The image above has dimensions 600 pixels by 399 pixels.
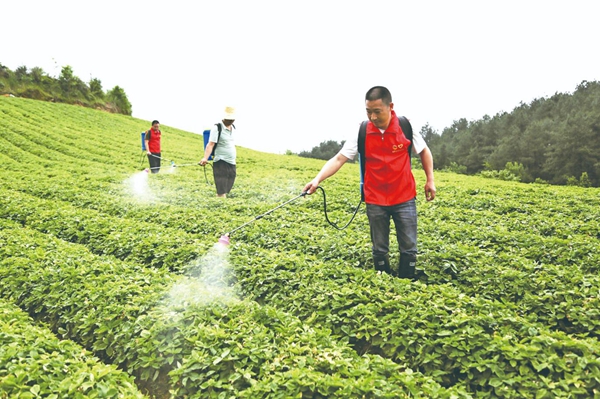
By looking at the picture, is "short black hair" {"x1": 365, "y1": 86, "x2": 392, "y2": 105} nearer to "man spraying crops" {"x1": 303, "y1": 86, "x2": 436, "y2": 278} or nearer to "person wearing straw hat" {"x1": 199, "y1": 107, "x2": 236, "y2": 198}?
"man spraying crops" {"x1": 303, "y1": 86, "x2": 436, "y2": 278}

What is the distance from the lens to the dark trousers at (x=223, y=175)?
39.2ft

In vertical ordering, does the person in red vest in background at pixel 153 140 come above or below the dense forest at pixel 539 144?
below

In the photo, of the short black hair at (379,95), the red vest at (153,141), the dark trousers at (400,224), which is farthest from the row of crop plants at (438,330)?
the red vest at (153,141)

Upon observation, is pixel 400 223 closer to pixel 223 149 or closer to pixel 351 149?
pixel 351 149

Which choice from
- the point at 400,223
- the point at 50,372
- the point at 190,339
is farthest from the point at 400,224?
the point at 50,372

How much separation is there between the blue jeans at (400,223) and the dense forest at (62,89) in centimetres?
5154

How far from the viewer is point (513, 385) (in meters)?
3.62

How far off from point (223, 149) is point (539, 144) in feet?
143

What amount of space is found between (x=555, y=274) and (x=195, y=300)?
4.47 meters

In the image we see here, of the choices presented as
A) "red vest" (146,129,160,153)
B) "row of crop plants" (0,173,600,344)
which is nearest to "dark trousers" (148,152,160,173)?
"red vest" (146,129,160,153)

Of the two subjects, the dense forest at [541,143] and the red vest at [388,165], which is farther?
the dense forest at [541,143]

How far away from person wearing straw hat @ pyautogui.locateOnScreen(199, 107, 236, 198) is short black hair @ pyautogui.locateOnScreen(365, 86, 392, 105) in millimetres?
6369

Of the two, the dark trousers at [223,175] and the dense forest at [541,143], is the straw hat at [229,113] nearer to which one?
the dark trousers at [223,175]

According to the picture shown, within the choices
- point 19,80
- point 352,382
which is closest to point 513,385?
point 352,382
